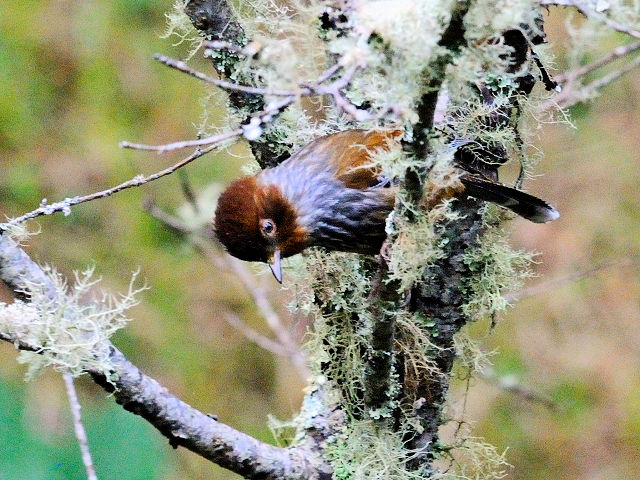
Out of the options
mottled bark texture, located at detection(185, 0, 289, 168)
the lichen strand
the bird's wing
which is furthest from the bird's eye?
mottled bark texture, located at detection(185, 0, 289, 168)

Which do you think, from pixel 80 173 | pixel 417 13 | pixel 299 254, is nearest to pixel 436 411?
pixel 299 254

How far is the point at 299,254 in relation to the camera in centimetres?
285

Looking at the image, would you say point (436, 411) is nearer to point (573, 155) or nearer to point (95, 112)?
point (573, 155)

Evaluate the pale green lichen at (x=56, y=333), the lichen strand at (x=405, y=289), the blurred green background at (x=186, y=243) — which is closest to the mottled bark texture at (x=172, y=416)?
the pale green lichen at (x=56, y=333)

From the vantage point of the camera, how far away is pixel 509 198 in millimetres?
2613

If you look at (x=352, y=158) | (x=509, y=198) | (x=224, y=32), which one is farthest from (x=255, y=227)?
(x=509, y=198)

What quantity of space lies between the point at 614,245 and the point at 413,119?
3.85 meters

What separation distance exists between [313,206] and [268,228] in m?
0.19

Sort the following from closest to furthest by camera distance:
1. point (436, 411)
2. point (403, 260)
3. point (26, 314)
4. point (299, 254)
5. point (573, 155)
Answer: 1. point (403, 260)
2. point (26, 314)
3. point (436, 411)
4. point (299, 254)
5. point (573, 155)

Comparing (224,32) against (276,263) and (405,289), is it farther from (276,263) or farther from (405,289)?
(405,289)

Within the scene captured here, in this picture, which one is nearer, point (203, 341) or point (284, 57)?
point (284, 57)

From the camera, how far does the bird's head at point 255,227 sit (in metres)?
2.78

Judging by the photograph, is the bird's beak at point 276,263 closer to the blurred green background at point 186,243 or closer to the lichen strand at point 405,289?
the lichen strand at point 405,289

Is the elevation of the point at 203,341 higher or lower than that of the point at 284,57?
lower
